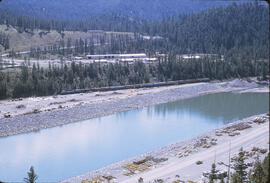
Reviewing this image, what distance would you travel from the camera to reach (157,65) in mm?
17672

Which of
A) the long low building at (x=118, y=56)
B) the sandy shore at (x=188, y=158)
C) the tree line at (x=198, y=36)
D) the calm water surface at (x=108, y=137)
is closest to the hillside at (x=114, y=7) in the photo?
the tree line at (x=198, y=36)

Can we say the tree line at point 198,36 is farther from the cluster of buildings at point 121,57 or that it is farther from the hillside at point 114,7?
the hillside at point 114,7

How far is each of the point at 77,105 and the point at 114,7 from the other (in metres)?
41.9

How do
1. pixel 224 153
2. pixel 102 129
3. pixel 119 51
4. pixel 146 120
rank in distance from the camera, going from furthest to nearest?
pixel 119 51
pixel 146 120
pixel 102 129
pixel 224 153

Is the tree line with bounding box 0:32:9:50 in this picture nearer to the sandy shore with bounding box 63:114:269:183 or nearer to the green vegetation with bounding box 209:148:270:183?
the sandy shore with bounding box 63:114:269:183

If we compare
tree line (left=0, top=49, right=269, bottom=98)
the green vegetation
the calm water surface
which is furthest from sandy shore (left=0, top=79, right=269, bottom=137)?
the green vegetation

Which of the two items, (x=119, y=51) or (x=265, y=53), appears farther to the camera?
(x=119, y=51)

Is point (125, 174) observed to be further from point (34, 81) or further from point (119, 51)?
point (119, 51)

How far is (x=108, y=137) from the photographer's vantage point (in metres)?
8.98

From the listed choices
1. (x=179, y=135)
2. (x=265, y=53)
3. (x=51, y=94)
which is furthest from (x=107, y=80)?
(x=265, y=53)

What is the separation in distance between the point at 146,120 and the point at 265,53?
12805mm

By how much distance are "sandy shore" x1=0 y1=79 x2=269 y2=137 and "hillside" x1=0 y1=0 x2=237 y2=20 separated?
33387 mm

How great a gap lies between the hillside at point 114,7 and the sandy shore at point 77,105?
33.4 meters

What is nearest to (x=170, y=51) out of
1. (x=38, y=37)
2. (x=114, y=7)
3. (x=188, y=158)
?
(x=38, y=37)
